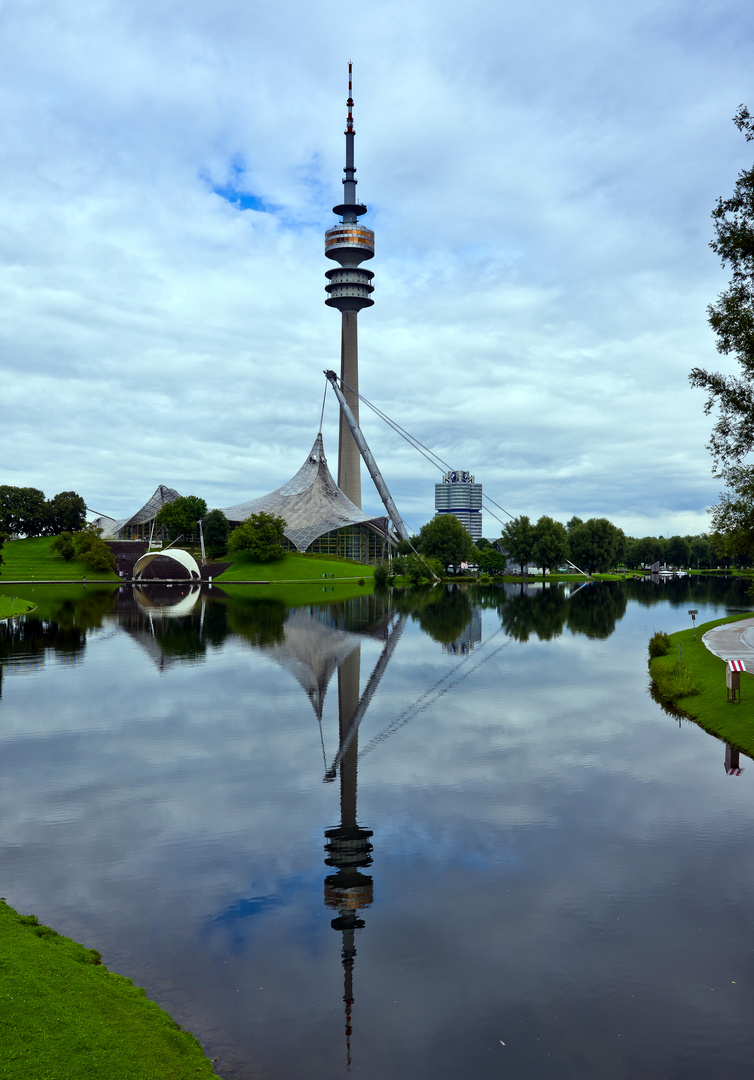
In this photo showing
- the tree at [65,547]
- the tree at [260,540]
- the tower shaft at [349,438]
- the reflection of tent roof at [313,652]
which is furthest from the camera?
the tower shaft at [349,438]

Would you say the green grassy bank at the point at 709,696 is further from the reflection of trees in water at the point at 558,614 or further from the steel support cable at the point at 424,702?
the reflection of trees in water at the point at 558,614

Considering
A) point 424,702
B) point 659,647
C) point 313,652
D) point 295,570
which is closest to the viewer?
point 424,702

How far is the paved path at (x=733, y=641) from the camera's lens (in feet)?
97.3

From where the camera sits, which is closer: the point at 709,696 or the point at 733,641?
the point at 709,696

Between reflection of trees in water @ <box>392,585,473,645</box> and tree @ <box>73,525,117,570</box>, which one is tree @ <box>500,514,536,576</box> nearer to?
reflection of trees in water @ <box>392,585,473,645</box>

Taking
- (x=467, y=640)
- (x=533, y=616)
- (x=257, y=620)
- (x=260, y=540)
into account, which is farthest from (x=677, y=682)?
(x=260, y=540)

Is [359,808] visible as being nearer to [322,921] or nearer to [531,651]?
[322,921]

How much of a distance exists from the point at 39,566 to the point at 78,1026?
109071mm

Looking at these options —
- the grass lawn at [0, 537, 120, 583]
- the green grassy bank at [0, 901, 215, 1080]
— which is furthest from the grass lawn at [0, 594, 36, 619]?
the green grassy bank at [0, 901, 215, 1080]

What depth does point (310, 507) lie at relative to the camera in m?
143

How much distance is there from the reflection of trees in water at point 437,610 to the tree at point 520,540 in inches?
1342

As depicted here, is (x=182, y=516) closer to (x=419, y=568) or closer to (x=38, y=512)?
(x=38, y=512)

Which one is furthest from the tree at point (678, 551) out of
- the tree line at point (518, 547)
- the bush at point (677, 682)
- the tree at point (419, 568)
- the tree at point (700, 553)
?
the bush at point (677, 682)

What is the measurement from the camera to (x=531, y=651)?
37.1m
